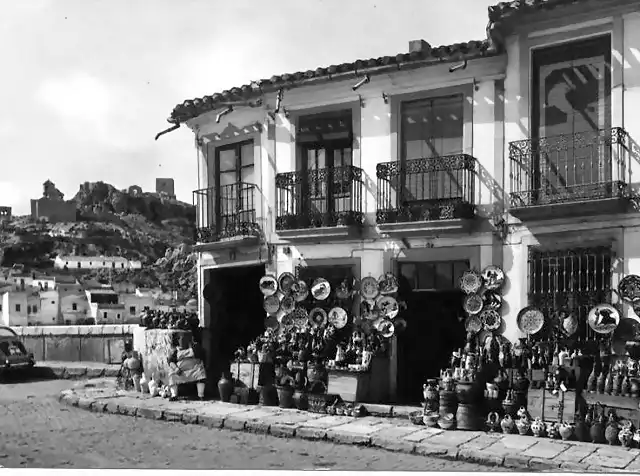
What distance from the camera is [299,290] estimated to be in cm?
953

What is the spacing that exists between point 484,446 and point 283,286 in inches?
152

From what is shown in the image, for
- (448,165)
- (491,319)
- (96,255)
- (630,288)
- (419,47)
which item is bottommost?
(491,319)

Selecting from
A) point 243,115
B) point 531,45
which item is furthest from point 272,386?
point 531,45

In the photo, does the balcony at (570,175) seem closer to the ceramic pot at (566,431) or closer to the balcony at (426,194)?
A: the balcony at (426,194)

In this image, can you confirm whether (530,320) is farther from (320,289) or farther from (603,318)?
(320,289)

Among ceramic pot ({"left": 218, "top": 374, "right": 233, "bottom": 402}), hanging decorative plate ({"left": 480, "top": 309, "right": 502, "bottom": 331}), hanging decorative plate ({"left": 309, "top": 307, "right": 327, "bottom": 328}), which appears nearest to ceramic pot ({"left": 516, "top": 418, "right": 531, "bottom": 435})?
hanging decorative plate ({"left": 480, "top": 309, "right": 502, "bottom": 331})

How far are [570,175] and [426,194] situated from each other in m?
1.69

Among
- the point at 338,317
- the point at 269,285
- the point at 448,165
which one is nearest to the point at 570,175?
the point at 448,165

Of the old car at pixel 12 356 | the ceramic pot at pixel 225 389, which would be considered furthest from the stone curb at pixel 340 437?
the old car at pixel 12 356

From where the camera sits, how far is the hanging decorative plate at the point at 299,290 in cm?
947

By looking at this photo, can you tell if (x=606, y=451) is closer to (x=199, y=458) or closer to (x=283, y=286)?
(x=199, y=458)

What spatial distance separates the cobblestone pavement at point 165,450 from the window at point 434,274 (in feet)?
8.20

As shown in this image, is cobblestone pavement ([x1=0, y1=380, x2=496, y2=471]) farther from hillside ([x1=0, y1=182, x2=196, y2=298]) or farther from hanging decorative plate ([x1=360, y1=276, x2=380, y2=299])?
hanging decorative plate ([x1=360, y1=276, x2=380, y2=299])

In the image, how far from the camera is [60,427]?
27.0ft
